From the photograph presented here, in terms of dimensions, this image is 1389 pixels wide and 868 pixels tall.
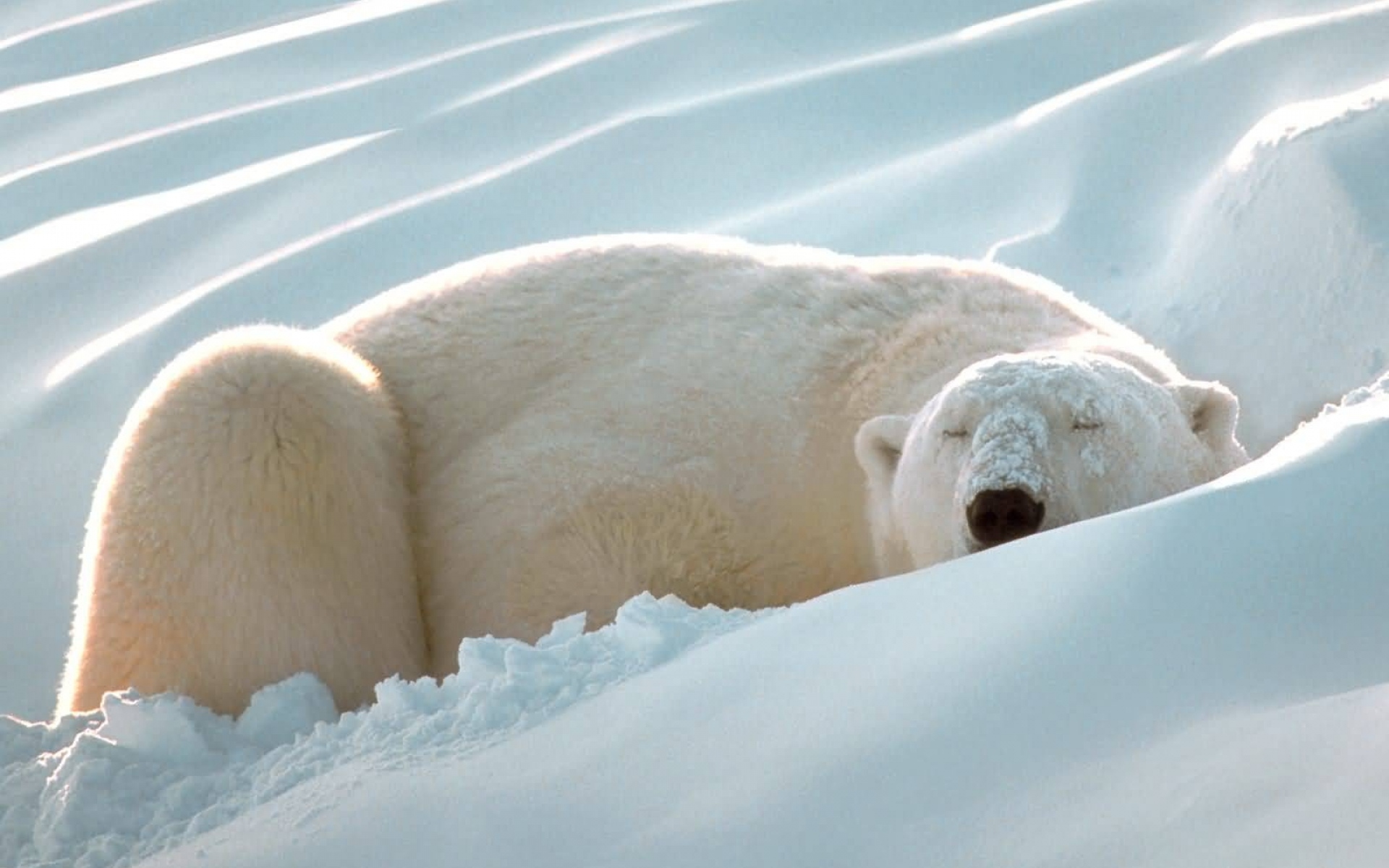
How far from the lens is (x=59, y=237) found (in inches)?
251

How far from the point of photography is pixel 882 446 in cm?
291

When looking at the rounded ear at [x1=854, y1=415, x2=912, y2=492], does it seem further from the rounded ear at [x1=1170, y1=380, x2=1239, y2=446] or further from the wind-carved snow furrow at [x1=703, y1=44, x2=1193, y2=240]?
the wind-carved snow furrow at [x1=703, y1=44, x2=1193, y2=240]

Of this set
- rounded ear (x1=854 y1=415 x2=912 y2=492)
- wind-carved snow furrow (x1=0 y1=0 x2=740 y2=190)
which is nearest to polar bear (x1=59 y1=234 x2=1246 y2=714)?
rounded ear (x1=854 y1=415 x2=912 y2=492)

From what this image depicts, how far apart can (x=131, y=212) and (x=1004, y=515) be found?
199 inches

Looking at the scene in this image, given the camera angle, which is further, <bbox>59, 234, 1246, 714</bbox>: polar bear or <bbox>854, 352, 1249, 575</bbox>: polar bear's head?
<bbox>59, 234, 1246, 714</bbox>: polar bear

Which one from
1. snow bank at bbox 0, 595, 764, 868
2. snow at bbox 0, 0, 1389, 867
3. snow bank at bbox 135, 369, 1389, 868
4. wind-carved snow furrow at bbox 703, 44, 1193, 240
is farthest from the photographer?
wind-carved snow furrow at bbox 703, 44, 1193, 240

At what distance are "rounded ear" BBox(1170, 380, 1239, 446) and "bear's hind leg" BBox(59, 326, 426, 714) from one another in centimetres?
154

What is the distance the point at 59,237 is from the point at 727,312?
4.01 m

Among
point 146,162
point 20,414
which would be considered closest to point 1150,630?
point 20,414

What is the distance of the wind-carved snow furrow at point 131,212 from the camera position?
6.25 meters

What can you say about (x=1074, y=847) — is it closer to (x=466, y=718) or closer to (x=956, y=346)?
(x=466, y=718)

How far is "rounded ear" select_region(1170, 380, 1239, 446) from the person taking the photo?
286 centimetres

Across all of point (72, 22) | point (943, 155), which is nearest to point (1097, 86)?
point (943, 155)

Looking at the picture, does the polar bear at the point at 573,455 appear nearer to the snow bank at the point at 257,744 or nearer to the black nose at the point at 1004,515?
the black nose at the point at 1004,515
